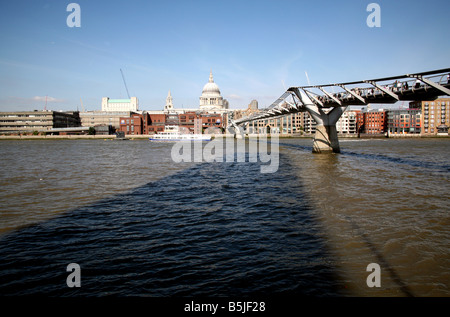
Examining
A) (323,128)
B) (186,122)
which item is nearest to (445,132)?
(186,122)

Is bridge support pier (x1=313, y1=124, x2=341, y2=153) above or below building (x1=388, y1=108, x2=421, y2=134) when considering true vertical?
below

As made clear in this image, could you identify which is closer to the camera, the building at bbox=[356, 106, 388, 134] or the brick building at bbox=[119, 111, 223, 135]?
the brick building at bbox=[119, 111, 223, 135]

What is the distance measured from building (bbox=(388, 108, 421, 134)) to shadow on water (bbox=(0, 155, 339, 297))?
533 ft

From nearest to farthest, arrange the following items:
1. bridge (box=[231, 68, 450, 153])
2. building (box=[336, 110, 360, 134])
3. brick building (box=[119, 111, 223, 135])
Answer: bridge (box=[231, 68, 450, 153]) → brick building (box=[119, 111, 223, 135]) → building (box=[336, 110, 360, 134])

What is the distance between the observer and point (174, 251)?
25.9 ft

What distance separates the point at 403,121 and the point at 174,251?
562ft

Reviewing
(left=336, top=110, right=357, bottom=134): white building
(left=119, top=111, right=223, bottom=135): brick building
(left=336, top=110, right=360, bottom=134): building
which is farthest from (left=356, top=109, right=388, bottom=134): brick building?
(left=119, top=111, right=223, bottom=135): brick building

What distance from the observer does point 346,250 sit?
311 inches

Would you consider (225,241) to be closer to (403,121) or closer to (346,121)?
(346,121)

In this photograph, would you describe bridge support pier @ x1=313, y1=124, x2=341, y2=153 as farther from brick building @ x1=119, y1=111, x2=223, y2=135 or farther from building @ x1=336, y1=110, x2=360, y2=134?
building @ x1=336, y1=110, x2=360, y2=134

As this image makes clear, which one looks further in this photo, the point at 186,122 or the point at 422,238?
the point at 186,122

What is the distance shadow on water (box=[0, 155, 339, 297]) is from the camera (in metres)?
6.18
